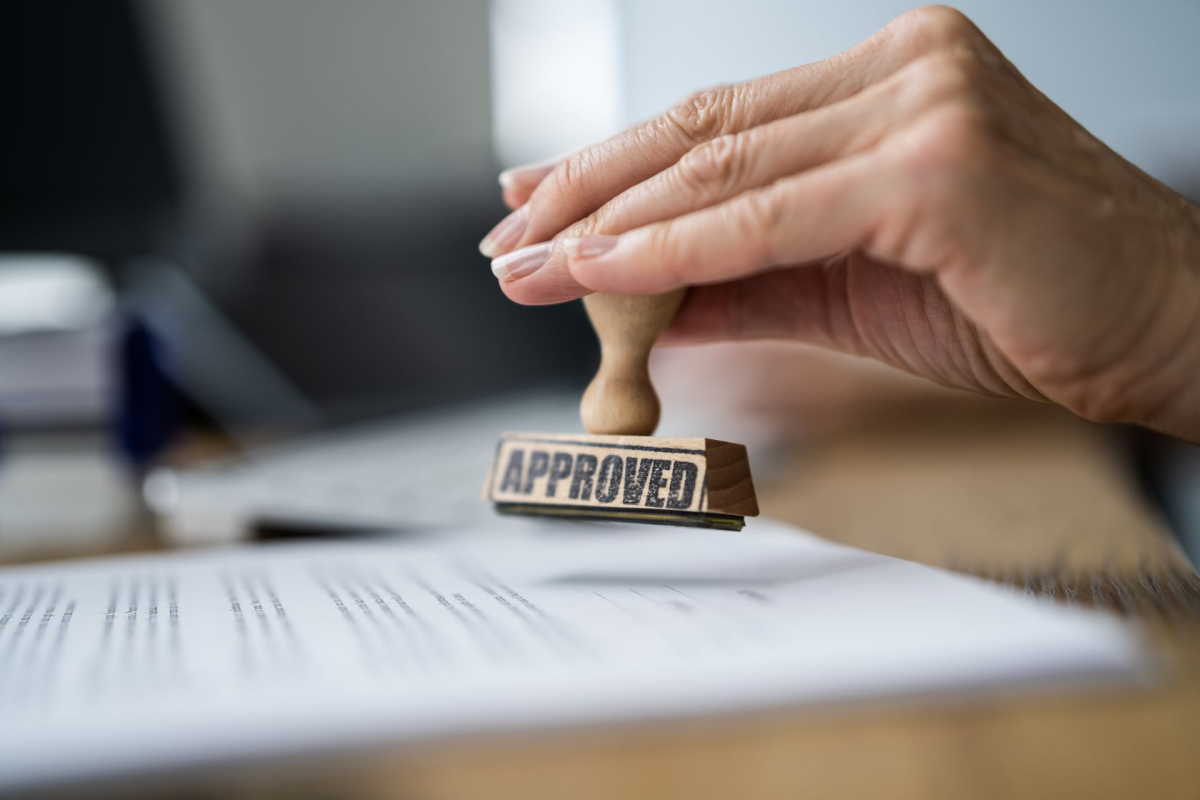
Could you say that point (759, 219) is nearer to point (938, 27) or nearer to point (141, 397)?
point (938, 27)

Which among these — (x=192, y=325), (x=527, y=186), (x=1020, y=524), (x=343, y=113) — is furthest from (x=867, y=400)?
(x=343, y=113)

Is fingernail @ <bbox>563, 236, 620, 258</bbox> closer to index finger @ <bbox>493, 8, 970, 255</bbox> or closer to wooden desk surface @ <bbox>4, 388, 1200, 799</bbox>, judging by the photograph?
index finger @ <bbox>493, 8, 970, 255</bbox>

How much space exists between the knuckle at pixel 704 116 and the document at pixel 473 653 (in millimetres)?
209

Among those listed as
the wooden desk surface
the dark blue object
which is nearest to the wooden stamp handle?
the wooden desk surface

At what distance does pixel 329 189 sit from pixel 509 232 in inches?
75.3

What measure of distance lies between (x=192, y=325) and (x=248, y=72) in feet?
2.75

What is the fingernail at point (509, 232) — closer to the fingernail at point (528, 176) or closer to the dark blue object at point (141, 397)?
the fingernail at point (528, 176)

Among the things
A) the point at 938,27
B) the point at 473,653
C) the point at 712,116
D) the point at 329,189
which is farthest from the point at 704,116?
the point at 329,189

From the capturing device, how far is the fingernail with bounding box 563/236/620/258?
396 mm

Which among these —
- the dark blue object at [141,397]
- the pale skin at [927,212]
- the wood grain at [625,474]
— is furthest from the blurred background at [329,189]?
the wood grain at [625,474]

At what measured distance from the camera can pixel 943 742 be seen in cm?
30

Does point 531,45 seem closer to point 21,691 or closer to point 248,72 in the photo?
point 248,72

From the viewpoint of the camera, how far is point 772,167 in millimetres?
382

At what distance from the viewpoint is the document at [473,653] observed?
0.71 feet
